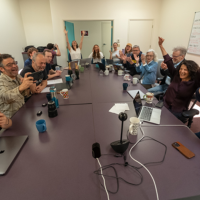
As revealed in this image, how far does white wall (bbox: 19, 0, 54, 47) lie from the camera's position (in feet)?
17.5

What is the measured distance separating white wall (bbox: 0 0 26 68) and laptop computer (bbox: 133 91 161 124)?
183 inches

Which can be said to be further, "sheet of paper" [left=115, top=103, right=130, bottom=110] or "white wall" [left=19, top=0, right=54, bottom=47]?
"white wall" [left=19, top=0, right=54, bottom=47]

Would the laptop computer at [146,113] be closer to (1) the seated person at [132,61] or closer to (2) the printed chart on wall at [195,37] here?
(1) the seated person at [132,61]

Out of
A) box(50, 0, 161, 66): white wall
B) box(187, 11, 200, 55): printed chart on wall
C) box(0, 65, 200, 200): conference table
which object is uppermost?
box(50, 0, 161, 66): white wall

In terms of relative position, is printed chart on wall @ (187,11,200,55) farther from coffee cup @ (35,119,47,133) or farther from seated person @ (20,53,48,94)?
coffee cup @ (35,119,47,133)

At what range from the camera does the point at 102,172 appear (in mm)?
851

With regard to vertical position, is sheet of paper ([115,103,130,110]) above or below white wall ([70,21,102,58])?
below

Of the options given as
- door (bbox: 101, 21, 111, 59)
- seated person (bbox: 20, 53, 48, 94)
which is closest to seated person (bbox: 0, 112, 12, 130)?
Answer: seated person (bbox: 20, 53, 48, 94)

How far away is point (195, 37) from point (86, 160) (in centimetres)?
418

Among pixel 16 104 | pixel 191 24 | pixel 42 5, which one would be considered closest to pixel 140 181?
pixel 16 104

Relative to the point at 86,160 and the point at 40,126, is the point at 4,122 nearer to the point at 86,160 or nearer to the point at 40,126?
the point at 40,126

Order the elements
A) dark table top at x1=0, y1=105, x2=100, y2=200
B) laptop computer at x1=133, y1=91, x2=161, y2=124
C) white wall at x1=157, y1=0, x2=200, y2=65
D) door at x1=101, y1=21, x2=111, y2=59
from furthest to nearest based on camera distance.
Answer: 1. door at x1=101, y1=21, x2=111, y2=59
2. white wall at x1=157, y1=0, x2=200, y2=65
3. laptop computer at x1=133, y1=91, x2=161, y2=124
4. dark table top at x1=0, y1=105, x2=100, y2=200

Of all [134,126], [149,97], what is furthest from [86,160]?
[149,97]

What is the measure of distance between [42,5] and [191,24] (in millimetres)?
5198
